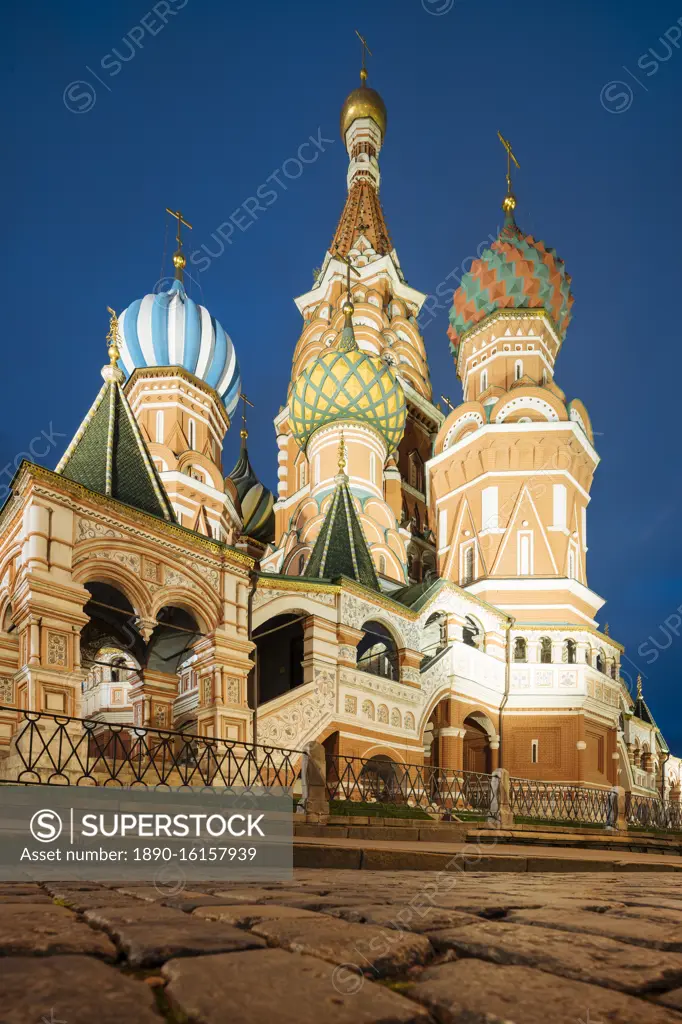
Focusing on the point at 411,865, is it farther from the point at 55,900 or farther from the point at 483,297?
the point at 483,297

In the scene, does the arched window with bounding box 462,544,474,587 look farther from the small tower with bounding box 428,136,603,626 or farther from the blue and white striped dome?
the blue and white striped dome

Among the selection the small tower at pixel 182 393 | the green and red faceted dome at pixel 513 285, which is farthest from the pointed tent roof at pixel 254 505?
the green and red faceted dome at pixel 513 285

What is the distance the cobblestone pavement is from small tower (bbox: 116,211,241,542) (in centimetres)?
2525

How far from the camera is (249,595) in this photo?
1569 centimetres

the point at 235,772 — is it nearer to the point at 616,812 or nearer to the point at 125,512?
the point at 125,512

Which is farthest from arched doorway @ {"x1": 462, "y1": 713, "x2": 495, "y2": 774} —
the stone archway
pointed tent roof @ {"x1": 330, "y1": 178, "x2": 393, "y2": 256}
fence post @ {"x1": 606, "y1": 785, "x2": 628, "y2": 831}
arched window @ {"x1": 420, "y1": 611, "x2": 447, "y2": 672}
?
pointed tent roof @ {"x1": 330, "y1": 178, "x2": 393, "y2": 256}

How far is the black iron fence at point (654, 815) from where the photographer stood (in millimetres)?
18030

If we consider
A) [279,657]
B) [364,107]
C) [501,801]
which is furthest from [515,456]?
[364,107]

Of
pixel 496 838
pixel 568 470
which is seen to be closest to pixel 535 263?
pixel 568 470

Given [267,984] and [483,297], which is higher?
[483,297]

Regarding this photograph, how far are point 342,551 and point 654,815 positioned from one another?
9364 mm

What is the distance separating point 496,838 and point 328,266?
96.1ft

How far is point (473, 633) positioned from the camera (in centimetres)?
2292

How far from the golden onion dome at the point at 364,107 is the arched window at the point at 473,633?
99.5 feet
